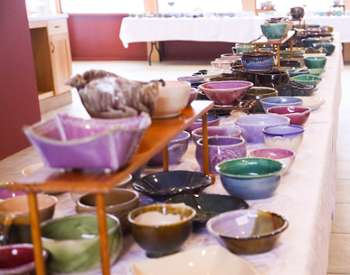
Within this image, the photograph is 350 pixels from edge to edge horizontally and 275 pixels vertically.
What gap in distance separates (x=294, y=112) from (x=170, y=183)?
70cm

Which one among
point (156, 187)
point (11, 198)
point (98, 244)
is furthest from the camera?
point (156, 187)

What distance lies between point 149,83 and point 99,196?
31 centimetres

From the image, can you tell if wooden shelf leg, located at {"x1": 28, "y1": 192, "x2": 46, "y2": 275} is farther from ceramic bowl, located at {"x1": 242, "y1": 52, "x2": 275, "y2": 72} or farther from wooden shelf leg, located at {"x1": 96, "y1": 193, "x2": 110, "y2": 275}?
ceramic bowl, located at {"x1": 242, "y1": 52, "x2": 275, "y2": 72}

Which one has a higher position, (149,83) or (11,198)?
(149,83)

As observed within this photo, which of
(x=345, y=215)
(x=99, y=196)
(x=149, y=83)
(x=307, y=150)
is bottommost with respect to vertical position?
(x=345, y=215)

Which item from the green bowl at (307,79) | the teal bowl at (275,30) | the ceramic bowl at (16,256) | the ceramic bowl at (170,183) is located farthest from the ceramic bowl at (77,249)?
the teal bowl at (275,30)

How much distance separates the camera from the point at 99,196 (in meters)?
0.82

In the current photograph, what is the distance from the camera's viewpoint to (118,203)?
3.87ft

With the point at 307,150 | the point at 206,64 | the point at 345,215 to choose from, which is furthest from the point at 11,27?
the point at 206,64

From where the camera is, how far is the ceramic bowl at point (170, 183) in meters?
1.26

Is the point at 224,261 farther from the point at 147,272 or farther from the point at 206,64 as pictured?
the point at 206,64

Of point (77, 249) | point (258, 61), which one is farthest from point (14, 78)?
point (77, 249)

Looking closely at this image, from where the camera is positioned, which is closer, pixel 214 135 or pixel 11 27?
pixel 214 135

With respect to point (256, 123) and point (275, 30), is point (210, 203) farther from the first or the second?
point (275, 30)
